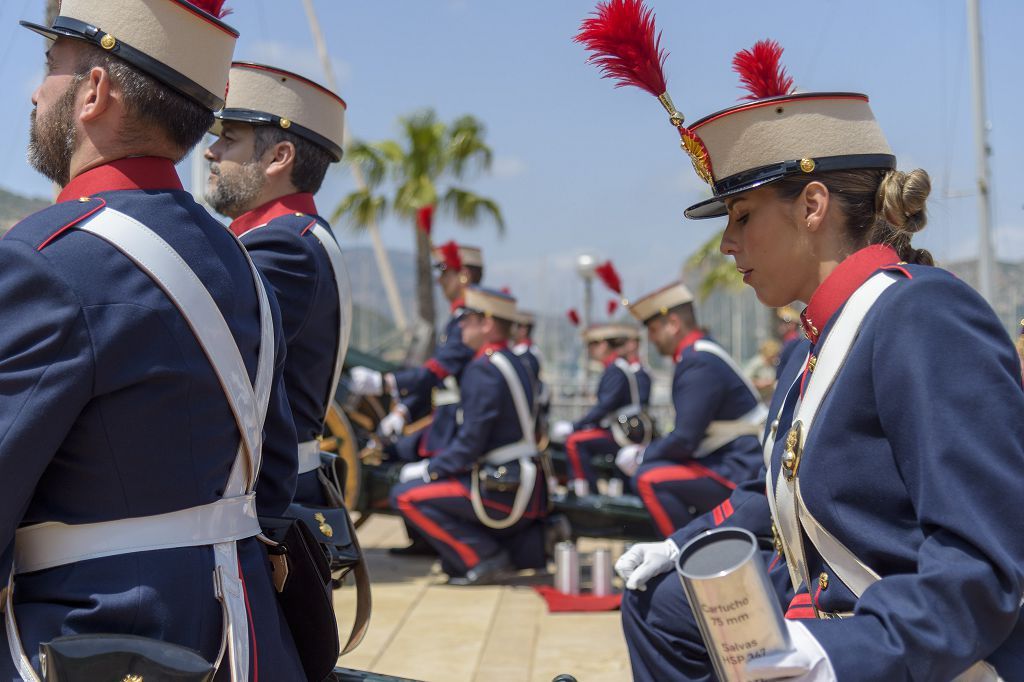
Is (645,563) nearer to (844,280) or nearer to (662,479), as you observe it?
(844,280)

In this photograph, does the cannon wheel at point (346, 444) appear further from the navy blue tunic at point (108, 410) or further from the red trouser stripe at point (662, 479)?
the navy blue tunic at point (108, 410)

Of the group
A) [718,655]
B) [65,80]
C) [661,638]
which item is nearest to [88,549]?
[65,80]

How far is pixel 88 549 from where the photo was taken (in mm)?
1790

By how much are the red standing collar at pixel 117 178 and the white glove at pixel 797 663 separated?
1.27 meters

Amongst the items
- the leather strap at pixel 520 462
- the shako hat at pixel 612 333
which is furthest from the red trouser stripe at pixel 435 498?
the shako hat at pixel 612 333

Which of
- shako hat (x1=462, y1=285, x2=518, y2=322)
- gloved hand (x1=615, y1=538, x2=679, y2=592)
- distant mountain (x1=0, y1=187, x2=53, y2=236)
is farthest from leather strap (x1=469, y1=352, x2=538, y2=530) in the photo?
gloved hand (x1=615, y1=538, x2=679, y2=592)

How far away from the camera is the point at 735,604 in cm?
153

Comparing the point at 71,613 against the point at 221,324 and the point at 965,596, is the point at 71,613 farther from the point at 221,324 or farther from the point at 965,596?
the point at 965,596

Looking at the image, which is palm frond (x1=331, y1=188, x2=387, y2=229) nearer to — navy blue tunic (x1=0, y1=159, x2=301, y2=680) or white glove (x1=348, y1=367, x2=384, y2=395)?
white glove (x1=348, y1=367, x2=384, y2=395)

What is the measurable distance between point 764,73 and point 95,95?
144 cm

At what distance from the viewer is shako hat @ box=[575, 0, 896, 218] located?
2229 mm

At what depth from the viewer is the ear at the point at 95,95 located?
1.94m

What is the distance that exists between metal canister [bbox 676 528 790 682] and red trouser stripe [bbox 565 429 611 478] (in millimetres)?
9437

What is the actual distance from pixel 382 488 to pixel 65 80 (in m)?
5.87
